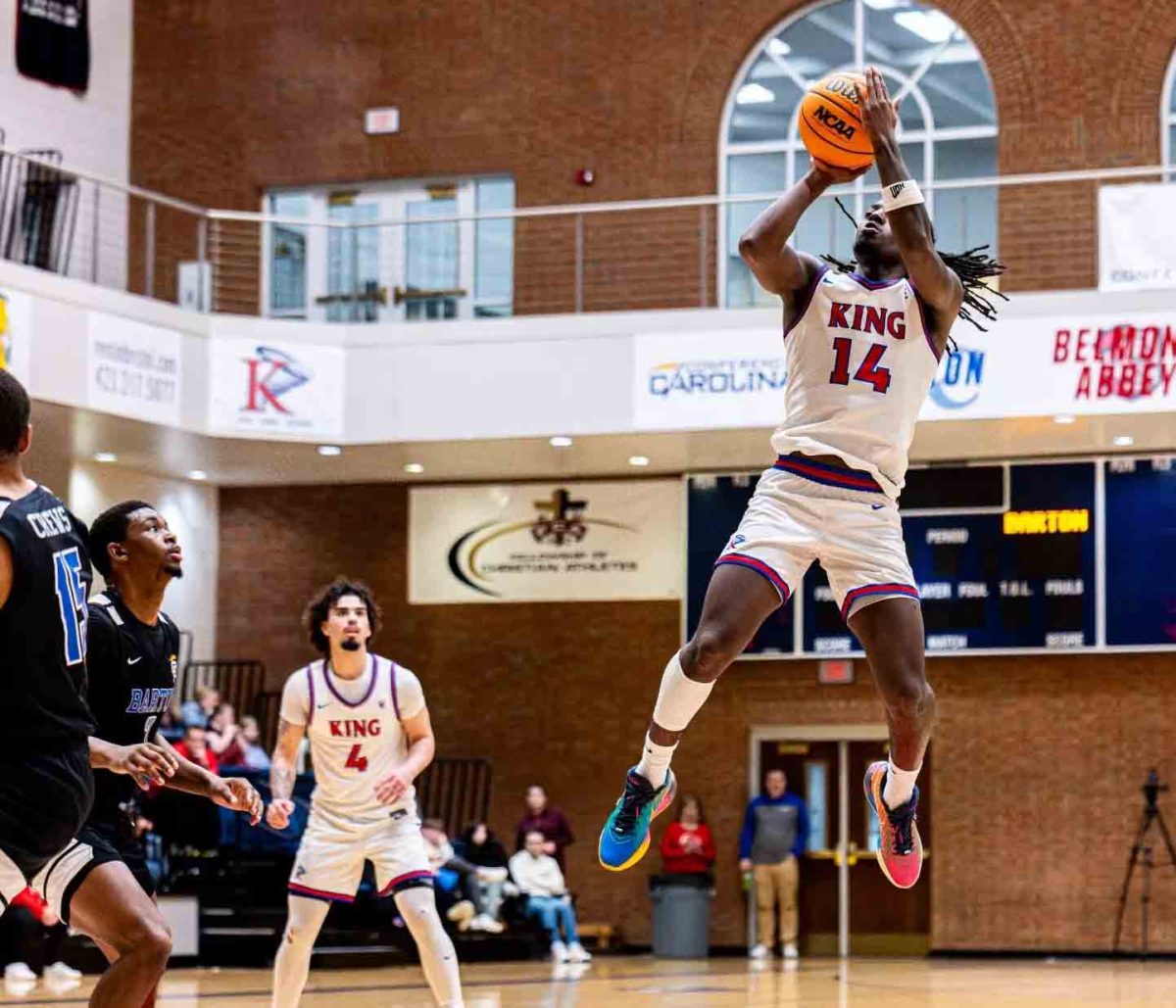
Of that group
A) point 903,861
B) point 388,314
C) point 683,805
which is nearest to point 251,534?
point 388,314

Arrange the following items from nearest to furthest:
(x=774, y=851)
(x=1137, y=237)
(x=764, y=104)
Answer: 1. (x=1137, y=237)
2. (x=774, y=851)
3. (x=764, y=104)

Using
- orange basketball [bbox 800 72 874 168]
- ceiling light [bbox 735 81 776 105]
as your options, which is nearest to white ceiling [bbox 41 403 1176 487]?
ceiling light [bbox 735 81 776 105]

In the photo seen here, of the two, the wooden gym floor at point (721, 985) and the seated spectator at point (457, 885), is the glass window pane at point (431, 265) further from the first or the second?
the wooden gym floor at point (721, 985)

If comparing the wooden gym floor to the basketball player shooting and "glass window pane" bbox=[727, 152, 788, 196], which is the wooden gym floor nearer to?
the basketball player shooting

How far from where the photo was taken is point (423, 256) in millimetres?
21625

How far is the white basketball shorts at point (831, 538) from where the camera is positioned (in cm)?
729

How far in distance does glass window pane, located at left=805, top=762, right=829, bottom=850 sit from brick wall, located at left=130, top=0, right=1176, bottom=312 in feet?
17.9

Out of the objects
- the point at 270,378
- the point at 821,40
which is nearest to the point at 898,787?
the point at 270,378

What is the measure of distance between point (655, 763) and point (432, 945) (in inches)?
107

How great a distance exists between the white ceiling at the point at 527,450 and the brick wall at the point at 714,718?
1190mm

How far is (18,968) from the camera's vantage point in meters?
16.8

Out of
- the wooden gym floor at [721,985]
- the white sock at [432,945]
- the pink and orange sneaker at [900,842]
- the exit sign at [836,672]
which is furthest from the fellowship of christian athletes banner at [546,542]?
the pink and orange sneaker at [900,842]

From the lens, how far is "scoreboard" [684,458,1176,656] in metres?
20.8

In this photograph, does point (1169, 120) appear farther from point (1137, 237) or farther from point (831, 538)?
point (831, 538)
